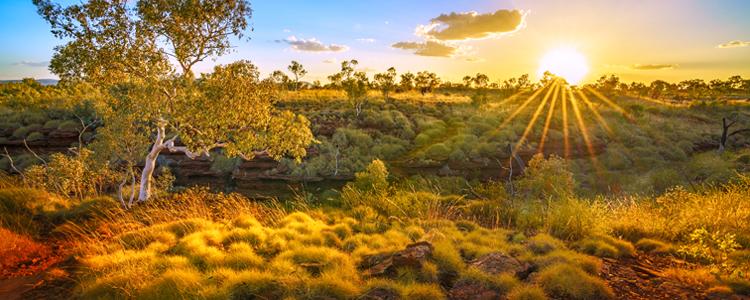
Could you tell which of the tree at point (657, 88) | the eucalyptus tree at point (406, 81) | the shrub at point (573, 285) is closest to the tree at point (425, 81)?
the eucalyptus tree at point (406, 81)

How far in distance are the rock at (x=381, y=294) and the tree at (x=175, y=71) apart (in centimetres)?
717

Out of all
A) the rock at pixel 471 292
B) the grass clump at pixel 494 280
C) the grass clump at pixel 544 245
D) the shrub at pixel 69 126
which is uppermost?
the shrub at pixel 69 126

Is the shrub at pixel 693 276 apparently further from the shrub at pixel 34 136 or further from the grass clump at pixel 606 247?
the shrub at pixel 34 136

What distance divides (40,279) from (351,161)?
21.9 meters

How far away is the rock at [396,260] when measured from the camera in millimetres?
6285

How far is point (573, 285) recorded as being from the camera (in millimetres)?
5551

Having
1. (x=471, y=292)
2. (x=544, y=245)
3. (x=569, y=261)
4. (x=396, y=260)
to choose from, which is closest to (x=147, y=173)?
(x=396, y=260)

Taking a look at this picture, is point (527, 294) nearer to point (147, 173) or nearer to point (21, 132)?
point (147, 173)

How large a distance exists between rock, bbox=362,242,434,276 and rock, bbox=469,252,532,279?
87 centimetres

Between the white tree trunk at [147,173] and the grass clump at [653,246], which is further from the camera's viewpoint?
the white tree trunk at [147,173]

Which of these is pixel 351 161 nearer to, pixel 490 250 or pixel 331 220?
pixel 331 220

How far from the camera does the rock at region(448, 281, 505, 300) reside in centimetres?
542

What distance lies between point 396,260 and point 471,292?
4.27 ft

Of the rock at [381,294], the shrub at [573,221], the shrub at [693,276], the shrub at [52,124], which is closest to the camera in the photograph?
the rock at [381,294]
